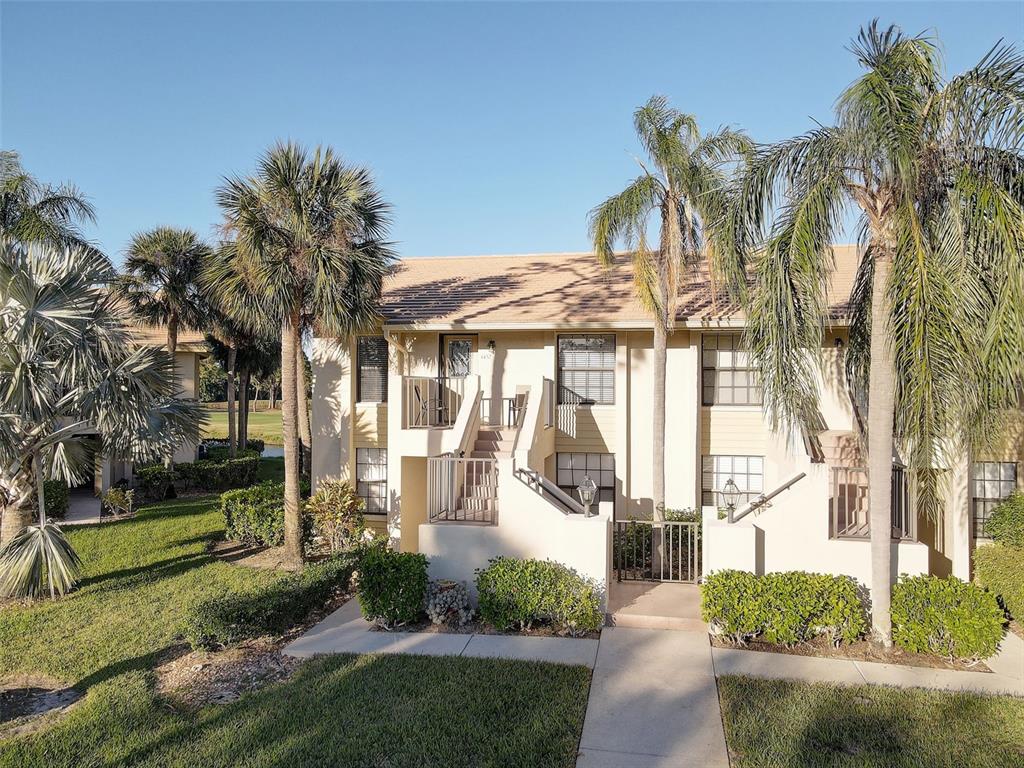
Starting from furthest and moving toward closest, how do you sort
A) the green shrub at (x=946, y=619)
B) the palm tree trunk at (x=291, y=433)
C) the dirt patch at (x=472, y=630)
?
the palm tree trunk at (x=291, y=433)
the dirt patch at (x=472, y=630)
the green shrub at (x=946, y=619)

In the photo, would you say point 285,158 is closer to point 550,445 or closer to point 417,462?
point 417,462

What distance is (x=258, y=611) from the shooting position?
27.7 ft

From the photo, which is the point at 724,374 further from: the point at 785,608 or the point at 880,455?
the point at 785,608

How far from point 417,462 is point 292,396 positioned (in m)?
2.77

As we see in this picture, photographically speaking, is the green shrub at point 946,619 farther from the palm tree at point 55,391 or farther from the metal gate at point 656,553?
the palm tree at point 55,391

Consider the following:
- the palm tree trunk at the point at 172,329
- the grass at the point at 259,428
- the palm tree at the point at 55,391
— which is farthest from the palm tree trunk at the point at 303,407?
the grass at the point at 259,428

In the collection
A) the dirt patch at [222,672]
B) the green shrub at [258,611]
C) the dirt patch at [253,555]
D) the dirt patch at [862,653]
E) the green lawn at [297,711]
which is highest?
the green shrub at [258,611]

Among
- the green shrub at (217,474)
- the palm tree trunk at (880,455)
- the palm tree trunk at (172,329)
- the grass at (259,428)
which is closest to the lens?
the palm tree trunk at (880,455)

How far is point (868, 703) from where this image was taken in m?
6.70

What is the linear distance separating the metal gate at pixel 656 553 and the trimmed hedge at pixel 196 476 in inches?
643

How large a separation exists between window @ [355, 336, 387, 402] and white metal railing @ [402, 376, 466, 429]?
1.64 metres

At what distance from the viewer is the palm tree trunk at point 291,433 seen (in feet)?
39.9

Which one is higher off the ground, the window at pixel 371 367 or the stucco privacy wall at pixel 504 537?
the window at pixel 371 367

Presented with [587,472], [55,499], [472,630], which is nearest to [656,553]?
[587,472]
